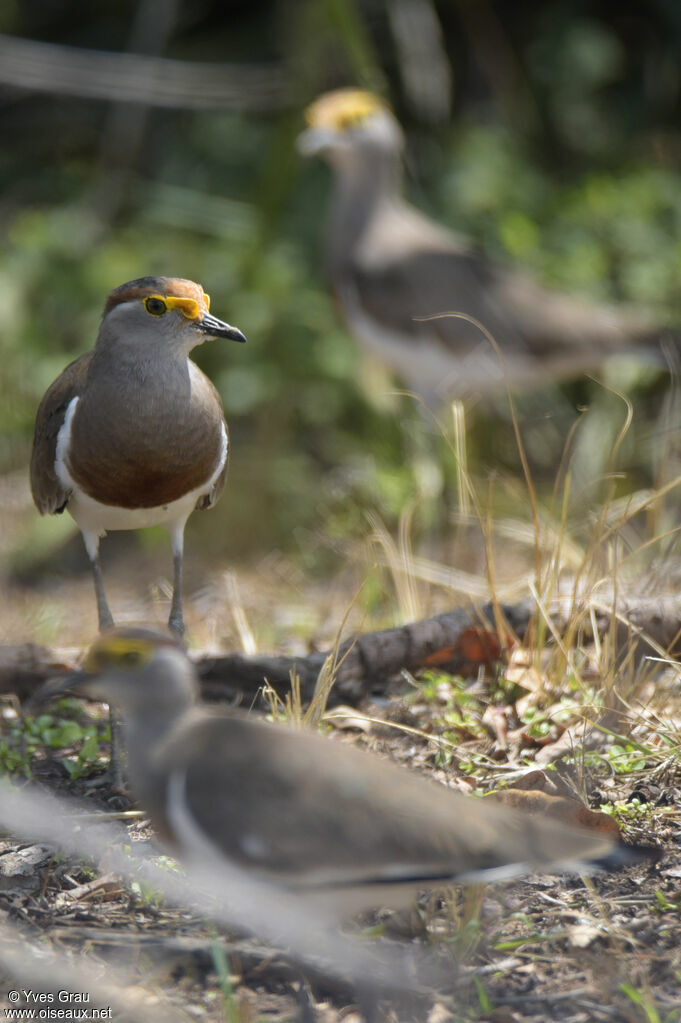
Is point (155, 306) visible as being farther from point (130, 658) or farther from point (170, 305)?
point (130, 658)

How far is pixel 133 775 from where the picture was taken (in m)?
2.89

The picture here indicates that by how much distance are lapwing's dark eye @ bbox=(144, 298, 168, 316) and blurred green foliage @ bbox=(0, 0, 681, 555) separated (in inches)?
125

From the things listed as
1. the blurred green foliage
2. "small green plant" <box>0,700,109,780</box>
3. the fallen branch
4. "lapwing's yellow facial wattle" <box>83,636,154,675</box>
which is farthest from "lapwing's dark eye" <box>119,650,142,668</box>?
the blurred green foliage

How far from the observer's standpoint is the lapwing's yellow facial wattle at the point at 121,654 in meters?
2.90

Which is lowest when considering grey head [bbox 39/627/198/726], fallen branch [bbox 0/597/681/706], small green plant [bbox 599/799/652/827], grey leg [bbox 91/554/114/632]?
fallen branch [bbox 0/597/681/706]

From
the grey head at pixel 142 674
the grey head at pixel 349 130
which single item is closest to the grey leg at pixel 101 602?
the grey head at pixel 142 674

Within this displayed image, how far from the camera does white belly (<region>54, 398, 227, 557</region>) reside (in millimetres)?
4191

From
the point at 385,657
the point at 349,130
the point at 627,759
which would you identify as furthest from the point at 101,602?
the point at 349,130

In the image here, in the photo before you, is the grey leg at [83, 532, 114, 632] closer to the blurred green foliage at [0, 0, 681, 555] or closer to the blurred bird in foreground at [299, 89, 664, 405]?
the blurred green foliage at [0, 0, 681, 555]

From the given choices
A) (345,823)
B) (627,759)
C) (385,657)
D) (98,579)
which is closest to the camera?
(345,823)

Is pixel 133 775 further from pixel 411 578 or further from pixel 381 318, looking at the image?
pixel 381 318

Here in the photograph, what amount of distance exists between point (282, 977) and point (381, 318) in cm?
504

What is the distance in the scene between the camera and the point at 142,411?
3975 mm

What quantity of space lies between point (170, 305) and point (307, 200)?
17.4ft
